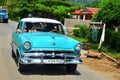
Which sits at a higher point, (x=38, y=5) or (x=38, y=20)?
(x=38, y=20)

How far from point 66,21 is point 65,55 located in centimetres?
3393

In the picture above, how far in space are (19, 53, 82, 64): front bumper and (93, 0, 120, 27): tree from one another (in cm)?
1035

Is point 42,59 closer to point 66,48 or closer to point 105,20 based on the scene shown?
point 66,48

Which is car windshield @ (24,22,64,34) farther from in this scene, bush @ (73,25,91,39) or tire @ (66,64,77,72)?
bush @ (73,25,91,39)

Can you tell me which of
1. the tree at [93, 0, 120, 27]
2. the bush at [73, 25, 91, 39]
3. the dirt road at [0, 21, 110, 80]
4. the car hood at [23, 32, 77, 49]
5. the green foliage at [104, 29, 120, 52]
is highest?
the car hood at [23, 32, 77, 49]

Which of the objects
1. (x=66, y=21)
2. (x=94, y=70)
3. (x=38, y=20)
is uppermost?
(x=38, y=20)

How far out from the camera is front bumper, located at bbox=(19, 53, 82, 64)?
11.3 m

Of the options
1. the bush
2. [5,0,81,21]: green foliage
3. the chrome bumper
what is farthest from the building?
the chrome bumper

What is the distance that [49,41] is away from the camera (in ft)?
38.5

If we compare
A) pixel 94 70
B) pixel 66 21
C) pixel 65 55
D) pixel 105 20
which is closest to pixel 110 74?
pixel 94 70

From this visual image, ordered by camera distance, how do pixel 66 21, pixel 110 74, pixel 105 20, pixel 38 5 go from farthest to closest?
pixel 38 5 → pixel 66 21 → pixel 105 20 → pixel 110 74

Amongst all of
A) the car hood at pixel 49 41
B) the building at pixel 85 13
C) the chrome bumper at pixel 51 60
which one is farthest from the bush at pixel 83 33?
the building at pixel 85 13

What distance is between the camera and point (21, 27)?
526 inches

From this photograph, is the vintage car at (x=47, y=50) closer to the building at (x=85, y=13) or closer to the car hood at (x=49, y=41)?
the car hood at (x=49, y=41)
